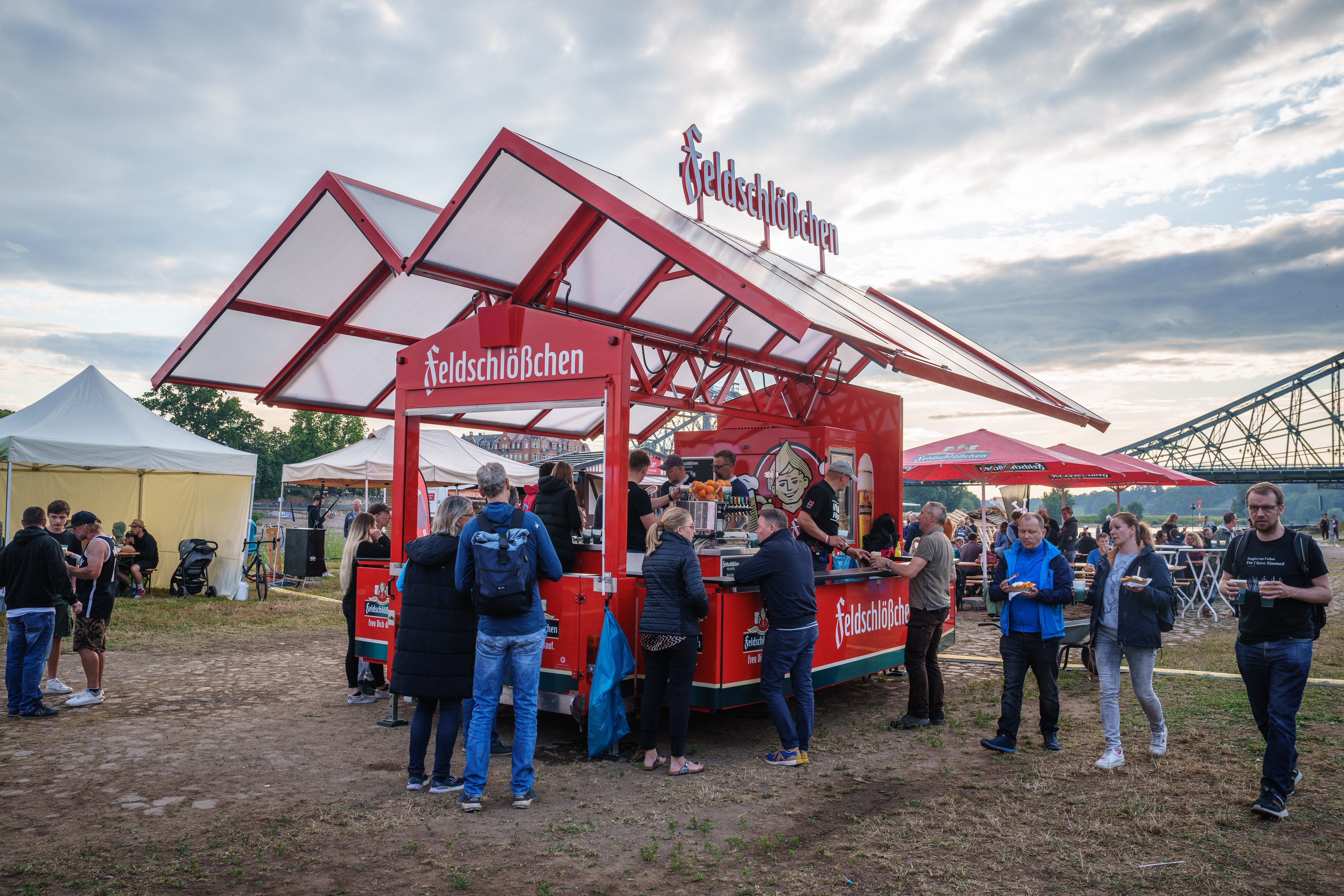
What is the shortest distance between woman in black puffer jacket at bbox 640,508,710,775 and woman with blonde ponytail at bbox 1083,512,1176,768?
2589 millimetres

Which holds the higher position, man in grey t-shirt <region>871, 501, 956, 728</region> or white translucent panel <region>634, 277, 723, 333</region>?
white translucent panel <region>634, 277, 723, 333</region>

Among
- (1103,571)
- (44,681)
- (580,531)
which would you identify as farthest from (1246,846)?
(44,681)

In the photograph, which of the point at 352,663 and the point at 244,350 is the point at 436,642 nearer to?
the point at 352,663

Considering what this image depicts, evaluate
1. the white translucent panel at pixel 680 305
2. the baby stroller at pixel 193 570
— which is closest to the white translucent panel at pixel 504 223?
the white translucent panel at pixel 680 305

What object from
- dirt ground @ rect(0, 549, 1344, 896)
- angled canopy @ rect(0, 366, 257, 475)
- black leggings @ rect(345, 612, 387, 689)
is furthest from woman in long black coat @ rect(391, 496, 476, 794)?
angled canopy @ rect(0, 366, 257, 475)

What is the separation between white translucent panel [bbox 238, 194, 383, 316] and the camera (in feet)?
22.6

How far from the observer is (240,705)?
7062mm

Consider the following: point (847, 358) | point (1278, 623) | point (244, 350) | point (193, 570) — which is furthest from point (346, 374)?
point (1278, 623)

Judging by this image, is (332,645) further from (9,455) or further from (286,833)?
(286,833)

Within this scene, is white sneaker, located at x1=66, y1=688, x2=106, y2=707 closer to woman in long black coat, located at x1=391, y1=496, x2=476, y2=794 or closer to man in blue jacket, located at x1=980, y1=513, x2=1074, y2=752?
woman in long black coat, located at x1=391, y1=496, x2=476, y2=794

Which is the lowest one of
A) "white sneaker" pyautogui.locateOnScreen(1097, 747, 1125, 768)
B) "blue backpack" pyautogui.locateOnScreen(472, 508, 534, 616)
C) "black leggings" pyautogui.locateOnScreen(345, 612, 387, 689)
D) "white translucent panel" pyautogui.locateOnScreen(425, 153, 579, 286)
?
"white sneaker" pyautogui.locateOnScreen(1097, 747, 1125, 768)

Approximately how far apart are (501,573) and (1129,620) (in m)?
3.90

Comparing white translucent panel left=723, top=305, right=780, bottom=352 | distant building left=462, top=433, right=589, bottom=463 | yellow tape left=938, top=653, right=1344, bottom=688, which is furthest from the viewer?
distant building left=462, top=433, right=589, bottom=463

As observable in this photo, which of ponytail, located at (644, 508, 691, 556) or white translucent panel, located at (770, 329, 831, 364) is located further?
white translucent panel, located at (770, 329, 831, 364)
